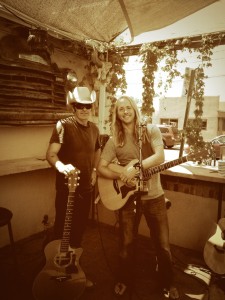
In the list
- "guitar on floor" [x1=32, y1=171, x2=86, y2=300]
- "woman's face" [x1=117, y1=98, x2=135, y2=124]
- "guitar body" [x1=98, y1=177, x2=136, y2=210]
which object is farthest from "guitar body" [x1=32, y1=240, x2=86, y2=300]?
"woman's face" [x1=117, y1=98, x2=135, y2=124]

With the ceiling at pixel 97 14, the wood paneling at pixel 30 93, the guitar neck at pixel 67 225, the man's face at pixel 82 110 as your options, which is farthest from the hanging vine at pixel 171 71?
the guitar neck at pixel 67 225

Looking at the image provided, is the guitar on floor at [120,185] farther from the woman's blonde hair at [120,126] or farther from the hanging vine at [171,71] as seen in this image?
the hanging vine at [171,71]

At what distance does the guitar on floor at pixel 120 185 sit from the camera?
3137 millimetres

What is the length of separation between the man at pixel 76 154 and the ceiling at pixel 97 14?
3.70ft

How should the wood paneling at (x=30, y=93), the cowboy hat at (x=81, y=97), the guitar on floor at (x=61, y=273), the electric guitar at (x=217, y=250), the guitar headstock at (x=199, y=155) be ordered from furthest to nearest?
the wood paneling at (x=30, y=93) → the electric guitar at (x=217, y=250) → the cowboy hat at (x=81, y=97) → the guitar headstock at (x=199, y=155) → the guitar on floor at (x=61, y=273)

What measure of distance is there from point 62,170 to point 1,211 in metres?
1.20

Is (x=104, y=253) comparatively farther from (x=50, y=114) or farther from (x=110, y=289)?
(x=50, y=114)

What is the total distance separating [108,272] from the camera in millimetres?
3791

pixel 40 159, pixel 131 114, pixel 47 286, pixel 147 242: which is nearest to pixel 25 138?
pixel 40 159

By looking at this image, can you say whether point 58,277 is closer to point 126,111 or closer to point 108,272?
point 108,272

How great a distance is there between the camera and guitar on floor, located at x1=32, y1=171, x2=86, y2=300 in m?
2.87

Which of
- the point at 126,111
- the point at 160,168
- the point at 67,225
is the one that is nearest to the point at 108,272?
the point at 67,225

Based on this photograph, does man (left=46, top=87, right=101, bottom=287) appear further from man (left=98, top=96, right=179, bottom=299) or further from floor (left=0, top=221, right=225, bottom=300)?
floor (left=0, top=221, right=225, bottom=300)

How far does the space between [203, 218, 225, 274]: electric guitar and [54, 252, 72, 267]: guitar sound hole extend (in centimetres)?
189
